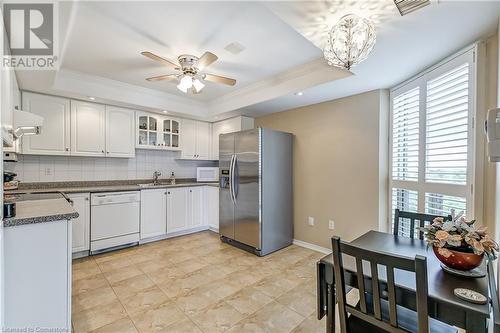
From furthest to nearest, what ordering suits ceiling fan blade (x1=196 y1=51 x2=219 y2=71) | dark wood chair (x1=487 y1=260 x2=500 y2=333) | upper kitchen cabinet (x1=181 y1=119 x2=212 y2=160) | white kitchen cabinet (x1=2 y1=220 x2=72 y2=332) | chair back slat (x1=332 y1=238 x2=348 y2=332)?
1. upper kitchen cabinet (x1=181 y1=119 x2=212 y2=160)
2. ceiling fan blade (x1=196 y1=51 x2=219 y2=71)
3. white kitchen cabinet (x1=2 y1=220 x2=72 y2=332)
4. chair back slat (x1=332 y1=238 x2=348 y2=332)
5. dark wood chair (x1=487 y1=260 x2=500 y2=333)

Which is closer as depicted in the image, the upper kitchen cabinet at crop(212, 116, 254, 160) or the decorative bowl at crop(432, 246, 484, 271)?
the decorative bowl at crop(432, 246, 484, 271)

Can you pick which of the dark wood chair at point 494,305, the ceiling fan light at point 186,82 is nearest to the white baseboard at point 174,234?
the ceiling fan light at point 186,82

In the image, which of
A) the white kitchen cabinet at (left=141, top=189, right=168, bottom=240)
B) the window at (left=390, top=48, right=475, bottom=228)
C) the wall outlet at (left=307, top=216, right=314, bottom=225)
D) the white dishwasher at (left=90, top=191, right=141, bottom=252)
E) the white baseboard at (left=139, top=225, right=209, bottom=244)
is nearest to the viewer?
the window at (left=390, top=48, right=475, bottom=228)

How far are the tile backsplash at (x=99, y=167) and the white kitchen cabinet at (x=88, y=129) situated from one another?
0.34 m

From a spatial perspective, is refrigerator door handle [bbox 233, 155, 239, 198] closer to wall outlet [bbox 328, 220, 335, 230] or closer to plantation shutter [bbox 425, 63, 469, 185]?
wall outlet [bbox 328, 220, 335, 230]

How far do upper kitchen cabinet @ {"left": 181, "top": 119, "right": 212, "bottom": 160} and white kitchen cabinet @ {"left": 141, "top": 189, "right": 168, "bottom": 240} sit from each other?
0.98 metres

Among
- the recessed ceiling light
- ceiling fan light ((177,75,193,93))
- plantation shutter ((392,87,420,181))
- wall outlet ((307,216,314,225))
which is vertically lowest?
wall outlet ((307,216,314,225))

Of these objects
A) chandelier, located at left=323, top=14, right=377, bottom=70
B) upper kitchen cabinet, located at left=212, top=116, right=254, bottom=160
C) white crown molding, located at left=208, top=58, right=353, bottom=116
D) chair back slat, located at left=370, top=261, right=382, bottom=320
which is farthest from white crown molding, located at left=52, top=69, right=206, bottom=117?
chair back slat, located at left=370, top=261, right=382, bottom=320

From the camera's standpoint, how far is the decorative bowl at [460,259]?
119 cm

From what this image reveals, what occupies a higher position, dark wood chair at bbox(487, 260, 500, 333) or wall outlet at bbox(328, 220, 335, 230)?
dark wood chair at bbox(487, 260, 500, 333)

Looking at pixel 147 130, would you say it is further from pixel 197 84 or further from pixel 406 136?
pixel 406 136

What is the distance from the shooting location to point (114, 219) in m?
3.41

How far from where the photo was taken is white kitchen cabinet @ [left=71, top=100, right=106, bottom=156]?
334 cm

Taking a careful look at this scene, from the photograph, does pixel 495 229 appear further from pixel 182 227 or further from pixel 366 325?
pixel 182 227
